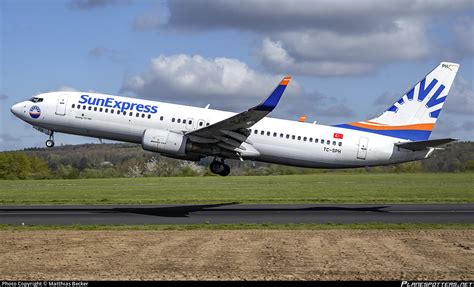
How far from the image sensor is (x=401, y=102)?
45812 mm

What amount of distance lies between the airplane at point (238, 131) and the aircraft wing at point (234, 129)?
0.06 metres

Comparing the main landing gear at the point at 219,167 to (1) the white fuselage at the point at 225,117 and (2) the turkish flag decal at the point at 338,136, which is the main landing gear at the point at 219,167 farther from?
(2) the turkish flag decal at the point at 338,136

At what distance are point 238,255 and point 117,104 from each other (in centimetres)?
2149

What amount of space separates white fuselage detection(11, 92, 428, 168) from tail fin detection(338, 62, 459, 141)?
870 mm

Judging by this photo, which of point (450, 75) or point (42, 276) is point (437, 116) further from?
point (42, 276)

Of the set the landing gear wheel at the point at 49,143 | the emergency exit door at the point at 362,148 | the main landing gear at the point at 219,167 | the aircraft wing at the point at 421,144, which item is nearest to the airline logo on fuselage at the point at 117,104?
the landing gear wheel at the point at 49,143

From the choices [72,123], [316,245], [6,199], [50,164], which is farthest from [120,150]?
[316,245]

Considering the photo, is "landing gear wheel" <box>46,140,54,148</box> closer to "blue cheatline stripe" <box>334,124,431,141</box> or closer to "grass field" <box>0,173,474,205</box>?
"grass field" <box>0,173,474,205</box>

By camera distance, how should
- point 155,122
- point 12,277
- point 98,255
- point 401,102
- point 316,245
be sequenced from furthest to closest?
1. point 401,102
2. point 155,122
3. point 316,245
4. point 98,255
5. point 12,277

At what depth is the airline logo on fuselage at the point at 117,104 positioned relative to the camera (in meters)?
42.6

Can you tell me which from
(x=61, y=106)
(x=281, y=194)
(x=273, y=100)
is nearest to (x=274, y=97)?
(x=273, y=100)

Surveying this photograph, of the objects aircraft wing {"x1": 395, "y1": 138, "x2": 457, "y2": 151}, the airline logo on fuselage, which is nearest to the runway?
aircraft wing {"x1": 395, "y1": 138, "x2": 457, "y2": 151}

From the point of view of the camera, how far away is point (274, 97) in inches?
1452

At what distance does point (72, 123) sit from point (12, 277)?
24.9 meters
